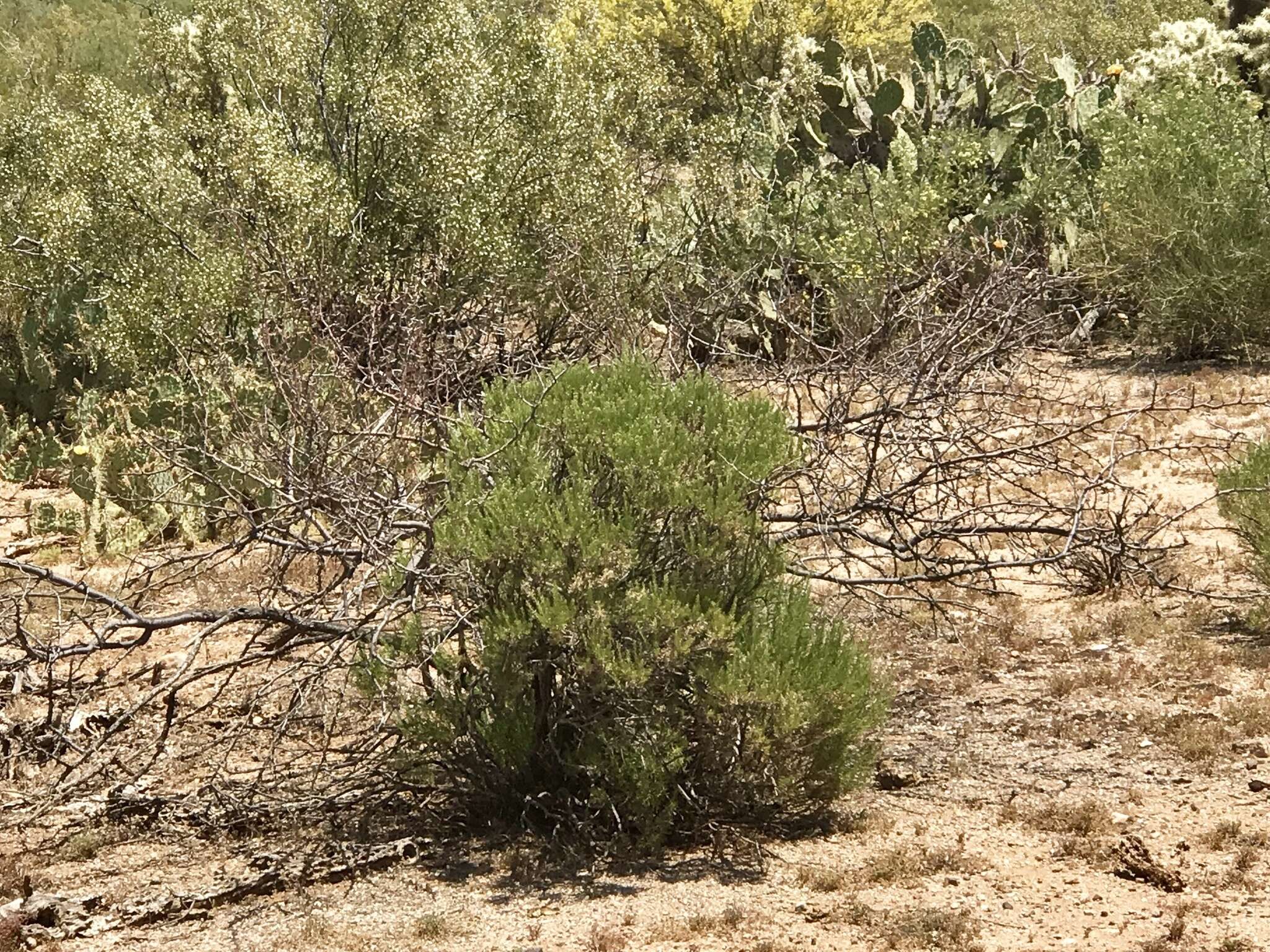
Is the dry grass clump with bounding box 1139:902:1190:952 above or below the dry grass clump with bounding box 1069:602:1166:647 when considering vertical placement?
above

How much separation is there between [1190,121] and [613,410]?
9424 millimetres

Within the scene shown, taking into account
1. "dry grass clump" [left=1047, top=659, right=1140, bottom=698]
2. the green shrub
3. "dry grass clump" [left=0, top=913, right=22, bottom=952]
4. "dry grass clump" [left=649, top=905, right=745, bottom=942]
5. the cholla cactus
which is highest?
the cholla cactus

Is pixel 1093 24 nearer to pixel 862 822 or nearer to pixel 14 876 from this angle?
pixel 862 822

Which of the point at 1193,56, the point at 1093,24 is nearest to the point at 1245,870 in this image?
the point at 1193,56

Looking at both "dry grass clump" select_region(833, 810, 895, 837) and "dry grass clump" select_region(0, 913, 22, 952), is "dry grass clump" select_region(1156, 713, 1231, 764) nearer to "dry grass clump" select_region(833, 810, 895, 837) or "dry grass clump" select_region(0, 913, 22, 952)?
"dry grass clump" select_region(833, 810, 895, 837)

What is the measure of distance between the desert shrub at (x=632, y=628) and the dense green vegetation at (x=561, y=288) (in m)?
0.01

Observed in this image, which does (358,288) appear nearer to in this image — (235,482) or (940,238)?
(235,482)

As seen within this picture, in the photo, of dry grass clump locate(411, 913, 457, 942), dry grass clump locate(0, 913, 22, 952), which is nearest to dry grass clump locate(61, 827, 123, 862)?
dry grass clump locate(0, 913, 22, 952)

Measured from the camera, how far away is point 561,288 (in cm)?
1052

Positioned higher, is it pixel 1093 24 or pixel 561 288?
pixel 1093 24

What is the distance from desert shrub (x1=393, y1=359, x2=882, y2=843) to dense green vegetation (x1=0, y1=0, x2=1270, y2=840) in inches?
0.6

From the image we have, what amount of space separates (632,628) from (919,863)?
3.75ft

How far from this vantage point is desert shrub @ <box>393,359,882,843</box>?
5.01 m

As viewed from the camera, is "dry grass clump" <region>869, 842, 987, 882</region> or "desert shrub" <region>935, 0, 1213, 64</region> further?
"desert shrub" <region>935, 0, 1213, 64</region>
